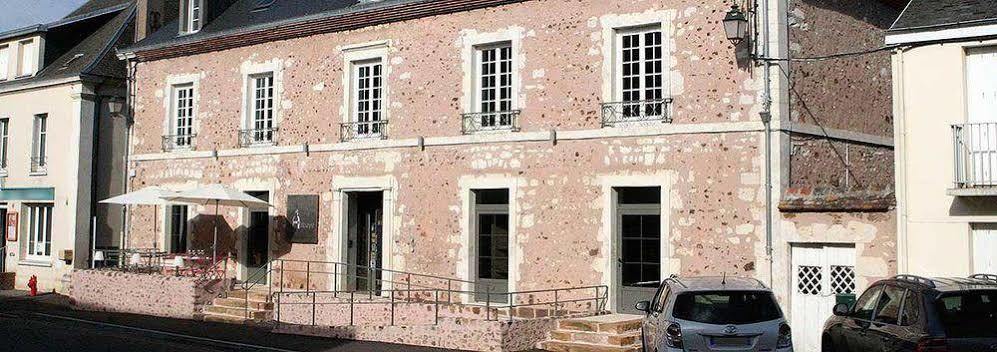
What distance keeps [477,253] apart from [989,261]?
8.22 metres

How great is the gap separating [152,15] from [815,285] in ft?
55.7

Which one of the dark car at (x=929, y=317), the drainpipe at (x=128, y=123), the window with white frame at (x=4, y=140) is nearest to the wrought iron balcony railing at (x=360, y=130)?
the drainpipe at (x=128, y=123)

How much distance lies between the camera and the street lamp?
14.1 metres

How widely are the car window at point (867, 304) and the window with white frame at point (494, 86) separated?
25.2 feet

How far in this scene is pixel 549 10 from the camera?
16.6m

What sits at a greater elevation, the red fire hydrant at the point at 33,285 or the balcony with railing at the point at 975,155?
the balcony with railing at the point at 975,155

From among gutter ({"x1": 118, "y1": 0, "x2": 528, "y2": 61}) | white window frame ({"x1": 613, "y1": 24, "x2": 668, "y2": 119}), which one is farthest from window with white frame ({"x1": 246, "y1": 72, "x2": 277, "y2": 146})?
white window frame ({"x1": 613, "y1": 24, "x2": 668, "y2": 119})

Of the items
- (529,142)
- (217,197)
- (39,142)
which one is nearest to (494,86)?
(529,142)

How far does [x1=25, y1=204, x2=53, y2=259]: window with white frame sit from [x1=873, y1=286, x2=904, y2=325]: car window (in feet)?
67.4

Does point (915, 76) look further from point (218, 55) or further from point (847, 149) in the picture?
point (218, 55)

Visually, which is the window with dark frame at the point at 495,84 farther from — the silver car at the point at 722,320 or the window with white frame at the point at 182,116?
the window with white frame at the point at 182,116

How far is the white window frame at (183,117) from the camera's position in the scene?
2234 cm

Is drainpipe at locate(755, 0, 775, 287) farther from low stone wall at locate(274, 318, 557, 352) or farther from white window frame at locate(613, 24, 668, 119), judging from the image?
low stone wall at locate(274, 318, 557, 352)

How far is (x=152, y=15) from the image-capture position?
24.2 m
